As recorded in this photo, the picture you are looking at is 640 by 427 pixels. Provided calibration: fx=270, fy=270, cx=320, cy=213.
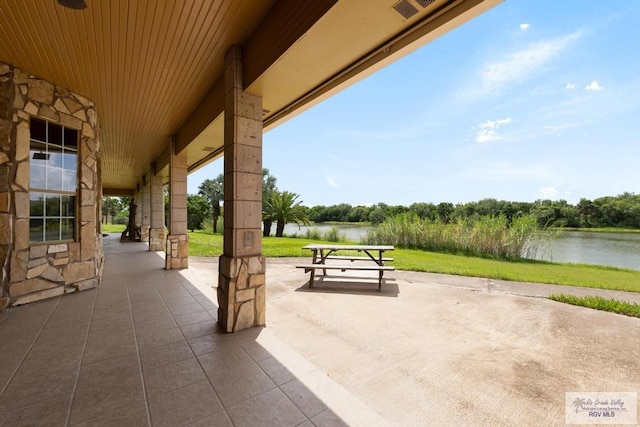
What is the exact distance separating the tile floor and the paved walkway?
1 centimetres

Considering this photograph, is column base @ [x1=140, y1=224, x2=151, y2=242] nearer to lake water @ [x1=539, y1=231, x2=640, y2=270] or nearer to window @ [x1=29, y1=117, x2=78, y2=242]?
window @ [x1=29, y1=117, x2=78, y2=242]

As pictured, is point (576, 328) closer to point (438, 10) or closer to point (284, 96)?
point (438, 10)

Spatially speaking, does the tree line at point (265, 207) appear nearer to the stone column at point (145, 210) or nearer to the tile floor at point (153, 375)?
the stone column at point (145, 210)

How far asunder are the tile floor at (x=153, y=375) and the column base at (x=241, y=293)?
0.15 meters

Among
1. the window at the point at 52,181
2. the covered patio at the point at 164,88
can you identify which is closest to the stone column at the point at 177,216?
the covered patio at the point at 164,88

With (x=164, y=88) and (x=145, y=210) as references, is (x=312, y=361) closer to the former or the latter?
(x=164, y=88)

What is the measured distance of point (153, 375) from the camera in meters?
2.17

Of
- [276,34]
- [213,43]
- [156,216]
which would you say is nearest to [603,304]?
[276,34]

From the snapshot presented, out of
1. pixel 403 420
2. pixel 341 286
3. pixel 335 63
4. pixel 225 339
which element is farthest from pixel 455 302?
pixel 335 63

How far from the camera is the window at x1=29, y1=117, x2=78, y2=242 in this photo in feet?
13.3

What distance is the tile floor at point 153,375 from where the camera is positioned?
5.67ft

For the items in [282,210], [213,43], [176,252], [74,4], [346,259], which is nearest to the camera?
[74,4]

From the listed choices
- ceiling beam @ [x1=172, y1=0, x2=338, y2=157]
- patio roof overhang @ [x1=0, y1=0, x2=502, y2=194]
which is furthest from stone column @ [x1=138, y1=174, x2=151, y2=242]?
ceiling beam @ [x1=172, y1=0, x2=338, y2=157]

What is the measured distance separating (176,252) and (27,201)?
2928mm
